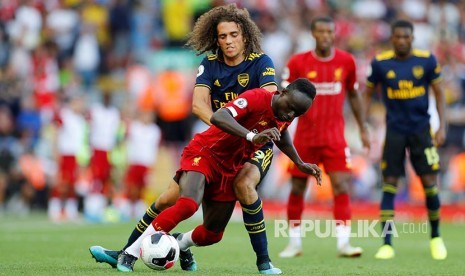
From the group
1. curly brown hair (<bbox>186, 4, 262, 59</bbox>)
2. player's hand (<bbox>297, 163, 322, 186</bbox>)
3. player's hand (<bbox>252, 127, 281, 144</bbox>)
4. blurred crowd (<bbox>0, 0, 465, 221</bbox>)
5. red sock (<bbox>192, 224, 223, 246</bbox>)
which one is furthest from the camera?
blurred crowd (<bbox>0, 0, 465, 221</bbox>)

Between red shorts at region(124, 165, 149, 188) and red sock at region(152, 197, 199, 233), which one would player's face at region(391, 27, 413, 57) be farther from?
red shorts at region(124, 165, 149, 188)

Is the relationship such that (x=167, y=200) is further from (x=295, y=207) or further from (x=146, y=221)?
(x=295, y=207)

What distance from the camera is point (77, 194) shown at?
2230 cm

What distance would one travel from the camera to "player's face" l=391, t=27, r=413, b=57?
12.2 meters

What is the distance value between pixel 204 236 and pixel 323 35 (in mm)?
3981

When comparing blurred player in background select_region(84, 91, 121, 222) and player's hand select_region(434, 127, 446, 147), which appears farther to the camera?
blurred player in background select_region(84, 91, 121, 222)

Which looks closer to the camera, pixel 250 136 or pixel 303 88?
pixel 250 136

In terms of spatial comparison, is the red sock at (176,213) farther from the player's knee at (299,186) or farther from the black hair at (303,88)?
the player's knee at (299,186)

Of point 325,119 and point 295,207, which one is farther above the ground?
point 325,119

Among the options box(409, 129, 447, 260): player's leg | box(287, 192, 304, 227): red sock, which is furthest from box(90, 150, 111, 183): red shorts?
box(409, 129, 447, 260): player's leg

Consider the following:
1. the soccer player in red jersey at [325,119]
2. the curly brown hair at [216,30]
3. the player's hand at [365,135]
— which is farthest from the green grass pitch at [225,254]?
the curly brown hair at [216,30]

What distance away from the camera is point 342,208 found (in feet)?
40.4

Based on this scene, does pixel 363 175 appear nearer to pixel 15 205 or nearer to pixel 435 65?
pixel 15 205

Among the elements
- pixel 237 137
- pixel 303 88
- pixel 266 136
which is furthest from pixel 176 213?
pixel 303 88
